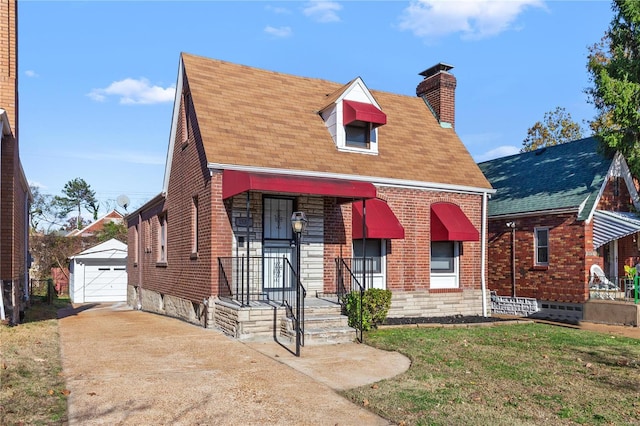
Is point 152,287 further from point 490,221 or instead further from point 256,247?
point 490,221

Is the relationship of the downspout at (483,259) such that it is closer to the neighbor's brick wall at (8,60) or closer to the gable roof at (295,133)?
the gable roof at (295,133)

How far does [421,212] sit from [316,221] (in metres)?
3.57

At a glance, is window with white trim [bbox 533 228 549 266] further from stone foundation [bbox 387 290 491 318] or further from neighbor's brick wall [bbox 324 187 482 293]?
neighbor's brick wall [bbox 324 187 482 293]

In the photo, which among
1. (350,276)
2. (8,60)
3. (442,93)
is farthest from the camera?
(442,93)

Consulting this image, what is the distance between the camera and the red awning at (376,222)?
1391 centimetres

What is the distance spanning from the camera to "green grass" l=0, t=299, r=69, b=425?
5781 mm

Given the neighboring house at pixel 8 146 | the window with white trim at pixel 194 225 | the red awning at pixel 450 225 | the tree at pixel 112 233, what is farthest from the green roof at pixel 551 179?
the tree at pixel 112 233

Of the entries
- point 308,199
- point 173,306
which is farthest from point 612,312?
point 173,306

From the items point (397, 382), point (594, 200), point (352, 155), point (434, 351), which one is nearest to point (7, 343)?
point (397, 382)

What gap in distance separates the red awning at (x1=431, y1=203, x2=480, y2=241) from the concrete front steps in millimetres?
4845

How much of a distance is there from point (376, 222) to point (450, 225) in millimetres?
2629

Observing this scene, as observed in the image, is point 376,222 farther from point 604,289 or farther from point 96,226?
point 96,226

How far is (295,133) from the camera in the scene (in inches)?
579

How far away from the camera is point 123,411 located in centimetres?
609
